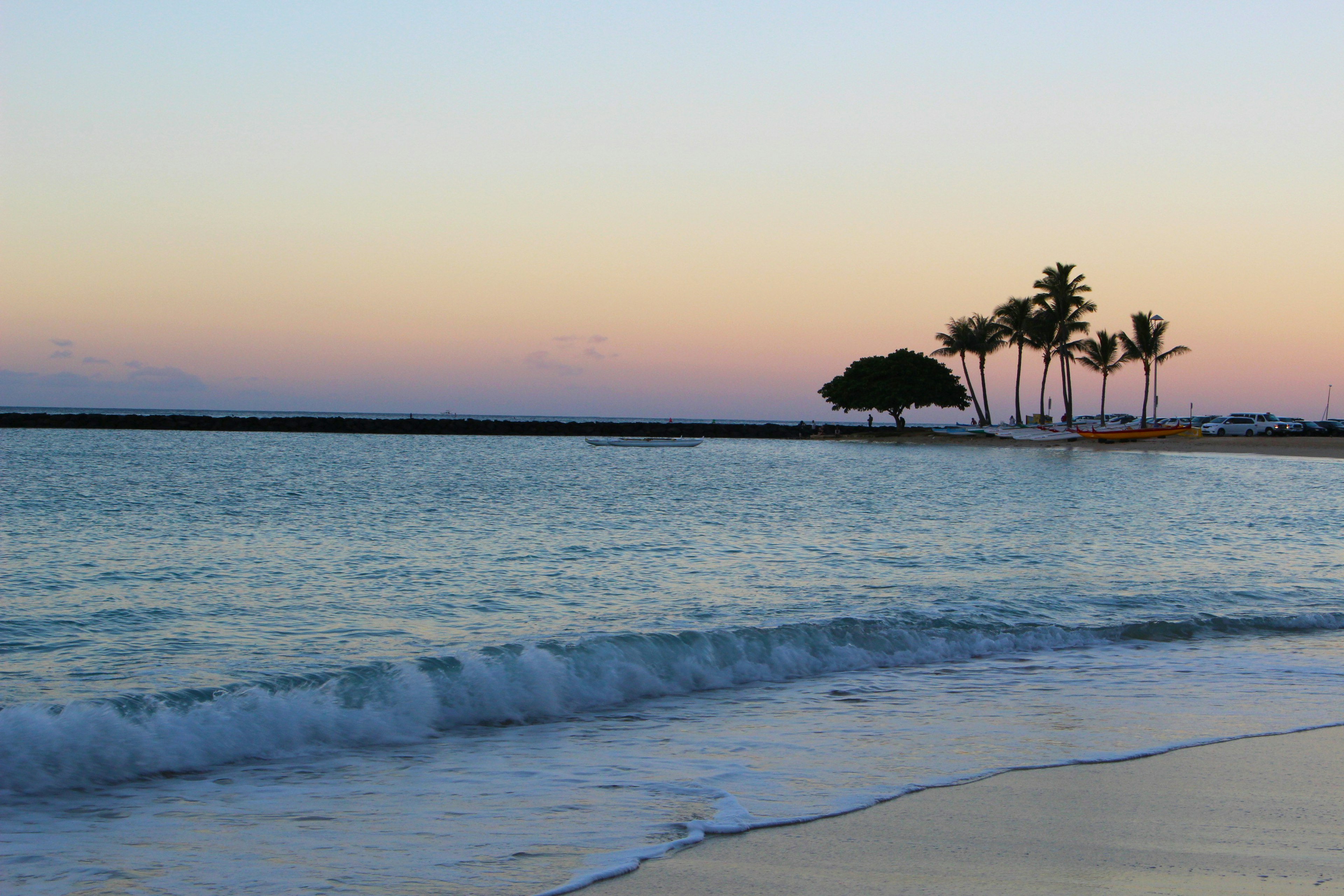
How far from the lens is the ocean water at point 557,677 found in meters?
4.96

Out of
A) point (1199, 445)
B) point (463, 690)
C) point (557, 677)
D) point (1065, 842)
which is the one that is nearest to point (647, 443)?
point (1199, 445)

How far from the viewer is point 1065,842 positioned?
4.58 m

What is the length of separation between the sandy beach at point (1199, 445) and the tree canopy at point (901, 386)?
447cm

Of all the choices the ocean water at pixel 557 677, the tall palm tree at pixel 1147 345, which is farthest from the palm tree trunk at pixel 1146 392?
the ocean water at pixel 557 677

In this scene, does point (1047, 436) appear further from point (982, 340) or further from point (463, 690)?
point (463, 690)

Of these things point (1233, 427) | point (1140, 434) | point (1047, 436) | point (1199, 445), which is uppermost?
point (1233, 427)

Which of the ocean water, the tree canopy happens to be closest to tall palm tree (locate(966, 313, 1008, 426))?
the tree canopy

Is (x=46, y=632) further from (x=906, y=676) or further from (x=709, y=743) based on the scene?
(x=906, y=676)

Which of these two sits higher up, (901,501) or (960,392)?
(960,392)

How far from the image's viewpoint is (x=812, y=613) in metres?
12.3

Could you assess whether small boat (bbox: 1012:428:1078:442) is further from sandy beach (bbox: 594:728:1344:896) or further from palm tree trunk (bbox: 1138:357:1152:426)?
sandy beach (bbox: 594:728:1344:896)

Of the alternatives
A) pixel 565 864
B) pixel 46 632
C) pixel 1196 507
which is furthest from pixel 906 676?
pixel 1196 507

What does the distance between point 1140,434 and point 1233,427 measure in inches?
335

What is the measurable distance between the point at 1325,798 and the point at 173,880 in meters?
5.56
